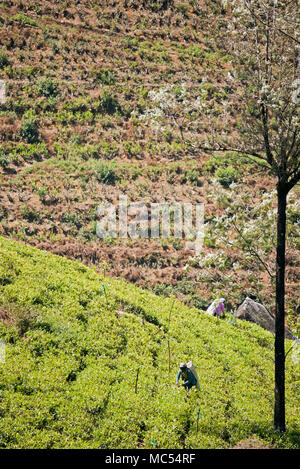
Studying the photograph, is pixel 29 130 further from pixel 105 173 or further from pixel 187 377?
pixel 187 377

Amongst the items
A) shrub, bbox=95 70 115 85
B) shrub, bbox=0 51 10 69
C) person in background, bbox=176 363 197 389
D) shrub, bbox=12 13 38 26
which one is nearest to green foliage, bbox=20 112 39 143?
shrub, bbox=0 51 10 69

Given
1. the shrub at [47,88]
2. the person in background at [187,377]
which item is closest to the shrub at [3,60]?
the shrub at [47,88]

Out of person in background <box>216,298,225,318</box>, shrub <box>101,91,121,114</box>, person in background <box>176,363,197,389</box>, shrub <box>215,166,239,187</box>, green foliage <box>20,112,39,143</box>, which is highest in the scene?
shrub <box>101,91,121,114</box>

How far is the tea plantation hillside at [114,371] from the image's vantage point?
8.98m

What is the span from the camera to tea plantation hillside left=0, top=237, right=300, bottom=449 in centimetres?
898

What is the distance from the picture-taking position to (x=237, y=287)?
973cm

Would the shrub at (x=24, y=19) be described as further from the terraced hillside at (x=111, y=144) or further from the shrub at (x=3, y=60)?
the shrub at (x=3, y=60)

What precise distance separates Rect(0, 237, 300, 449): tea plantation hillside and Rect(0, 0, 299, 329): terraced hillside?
302 cm

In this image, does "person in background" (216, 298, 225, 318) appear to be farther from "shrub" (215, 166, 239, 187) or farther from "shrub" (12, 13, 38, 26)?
"shrub" (12, 13, 38, 26)

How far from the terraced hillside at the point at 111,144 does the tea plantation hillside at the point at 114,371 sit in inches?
119

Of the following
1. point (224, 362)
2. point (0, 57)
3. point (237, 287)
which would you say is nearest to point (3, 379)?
point (237, 287)

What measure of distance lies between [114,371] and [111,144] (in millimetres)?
30563

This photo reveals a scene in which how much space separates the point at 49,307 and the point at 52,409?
4.09 m
